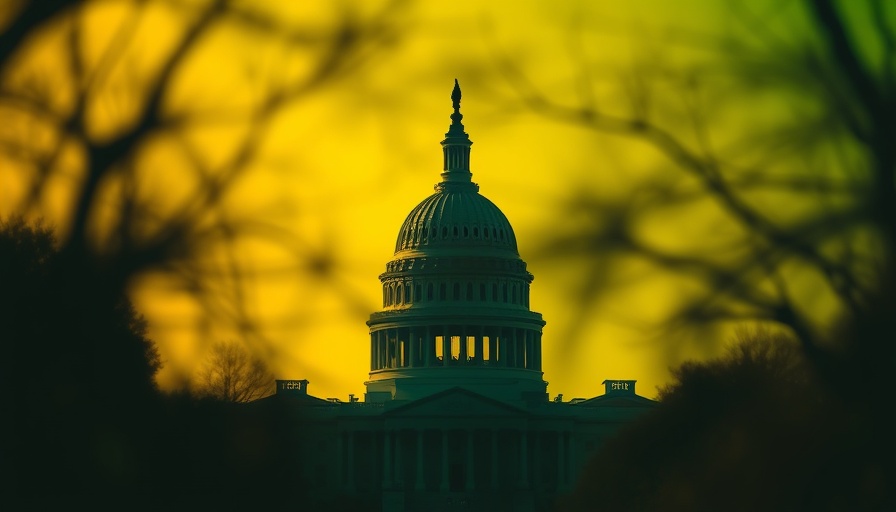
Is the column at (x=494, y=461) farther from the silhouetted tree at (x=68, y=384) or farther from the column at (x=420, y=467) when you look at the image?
the silhouetted tree at (x=68, y=384)

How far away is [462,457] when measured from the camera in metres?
188

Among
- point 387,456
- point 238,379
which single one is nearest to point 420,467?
point 387,456

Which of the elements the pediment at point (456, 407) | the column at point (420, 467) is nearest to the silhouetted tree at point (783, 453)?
the column at point (420, 467)

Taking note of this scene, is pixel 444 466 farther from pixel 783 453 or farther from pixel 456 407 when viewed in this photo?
pixel 783 453

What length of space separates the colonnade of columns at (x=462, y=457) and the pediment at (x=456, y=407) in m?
2.07

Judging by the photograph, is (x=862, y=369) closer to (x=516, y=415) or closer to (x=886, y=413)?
(x=886, y=413)

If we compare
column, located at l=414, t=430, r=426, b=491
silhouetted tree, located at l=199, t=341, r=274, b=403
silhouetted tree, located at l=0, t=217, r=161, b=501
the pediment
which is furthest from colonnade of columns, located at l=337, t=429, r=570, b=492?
silhouetted tree, located at l=0, t=217, r=161, b=501

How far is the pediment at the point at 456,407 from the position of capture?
186 meters

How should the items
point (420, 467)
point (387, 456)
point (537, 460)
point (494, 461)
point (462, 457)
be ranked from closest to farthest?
point (420, 467) < point (494, 461) < point (387, 456) < point (537, 460) < point (462, 457)

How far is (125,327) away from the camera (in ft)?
66.3

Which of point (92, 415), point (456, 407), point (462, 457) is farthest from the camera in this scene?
point (462, 457)

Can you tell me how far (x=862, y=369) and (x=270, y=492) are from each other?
20.8m

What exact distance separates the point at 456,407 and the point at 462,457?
558cm

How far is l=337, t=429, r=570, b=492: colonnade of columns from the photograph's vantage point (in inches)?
7234
